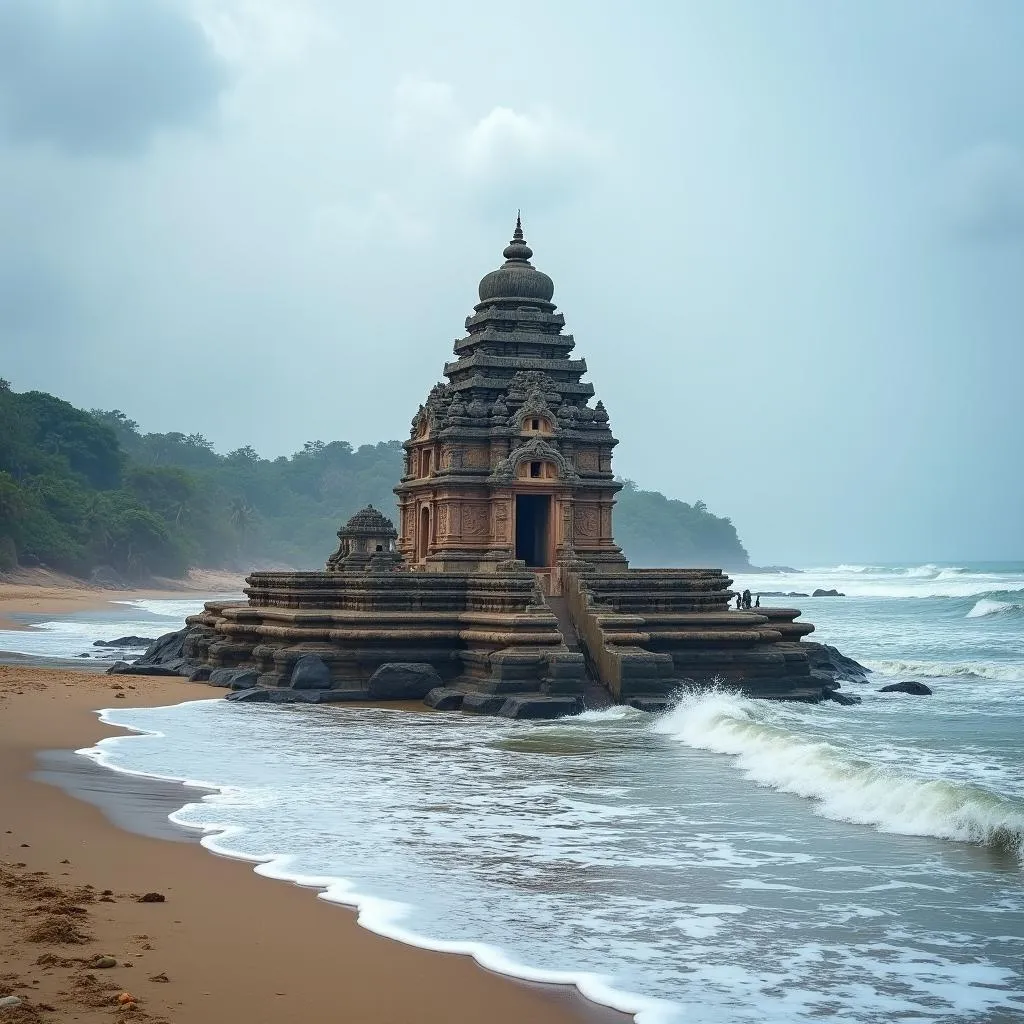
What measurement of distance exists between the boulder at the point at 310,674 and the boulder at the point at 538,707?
3.14 metres

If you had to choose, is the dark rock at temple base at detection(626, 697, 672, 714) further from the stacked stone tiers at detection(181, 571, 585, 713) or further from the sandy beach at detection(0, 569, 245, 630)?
the sandy beach at detection(0, 569, 245, 630)

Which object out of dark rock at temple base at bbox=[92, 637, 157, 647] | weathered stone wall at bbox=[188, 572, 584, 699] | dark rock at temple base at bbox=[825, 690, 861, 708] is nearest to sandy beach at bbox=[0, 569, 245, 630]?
dark rock at temple base at bbox=[92, 637, 157, 647]

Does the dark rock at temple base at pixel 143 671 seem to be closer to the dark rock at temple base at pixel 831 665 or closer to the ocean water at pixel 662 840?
the ocean water at pixel 662 840

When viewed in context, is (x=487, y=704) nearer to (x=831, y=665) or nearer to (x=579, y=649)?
(x=579, y=649)

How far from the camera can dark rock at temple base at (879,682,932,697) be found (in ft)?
83.0

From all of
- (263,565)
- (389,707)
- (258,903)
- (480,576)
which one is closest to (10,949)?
(258,903)

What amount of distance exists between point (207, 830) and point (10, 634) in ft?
91.6

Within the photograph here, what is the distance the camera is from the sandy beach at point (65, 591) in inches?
1934

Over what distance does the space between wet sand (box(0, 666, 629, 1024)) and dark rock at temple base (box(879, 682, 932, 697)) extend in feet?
58.5

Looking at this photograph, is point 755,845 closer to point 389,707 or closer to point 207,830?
point 207,830

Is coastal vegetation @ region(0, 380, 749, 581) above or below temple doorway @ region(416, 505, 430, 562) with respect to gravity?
above

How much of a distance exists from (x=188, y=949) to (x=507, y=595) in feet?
46.7

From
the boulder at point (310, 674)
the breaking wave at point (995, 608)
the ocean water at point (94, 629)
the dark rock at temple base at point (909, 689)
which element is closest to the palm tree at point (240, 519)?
the ocean water at point (94, 629)

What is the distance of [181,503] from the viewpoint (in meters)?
90.3
